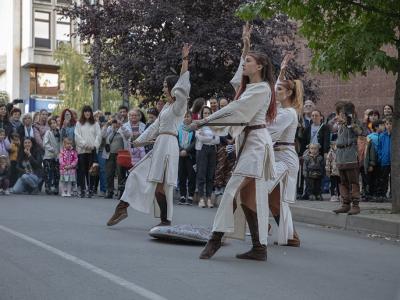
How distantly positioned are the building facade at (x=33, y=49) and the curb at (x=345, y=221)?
46.6 meters

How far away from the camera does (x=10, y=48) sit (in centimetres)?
5972

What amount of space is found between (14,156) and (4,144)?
39cm

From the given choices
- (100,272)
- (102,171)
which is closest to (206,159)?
(102,171)

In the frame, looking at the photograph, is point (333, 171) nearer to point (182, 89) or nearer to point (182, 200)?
point (182, 200)

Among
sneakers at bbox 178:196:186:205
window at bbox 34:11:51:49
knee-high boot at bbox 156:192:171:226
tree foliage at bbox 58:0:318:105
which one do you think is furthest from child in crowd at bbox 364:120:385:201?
window at bbox 34:11:51:49

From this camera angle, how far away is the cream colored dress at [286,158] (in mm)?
9016

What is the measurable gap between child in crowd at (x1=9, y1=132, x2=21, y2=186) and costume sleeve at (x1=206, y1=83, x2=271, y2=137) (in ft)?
34.1

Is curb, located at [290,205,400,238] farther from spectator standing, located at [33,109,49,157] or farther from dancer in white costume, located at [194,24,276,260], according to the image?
spectator standing, located at [33,109,49,157]

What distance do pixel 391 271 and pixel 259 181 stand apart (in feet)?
5.29

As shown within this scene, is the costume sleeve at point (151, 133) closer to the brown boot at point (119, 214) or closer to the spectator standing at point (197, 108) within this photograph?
the brown boot at point (119, 214)

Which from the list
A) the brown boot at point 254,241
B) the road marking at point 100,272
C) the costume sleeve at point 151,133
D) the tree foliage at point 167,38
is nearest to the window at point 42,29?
the tree foliage at point 167,38

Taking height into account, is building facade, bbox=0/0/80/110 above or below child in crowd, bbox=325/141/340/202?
above

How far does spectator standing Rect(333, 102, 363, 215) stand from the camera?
1234 cm

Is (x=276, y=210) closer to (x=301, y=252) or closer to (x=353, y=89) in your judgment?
(x=301, y=252)
